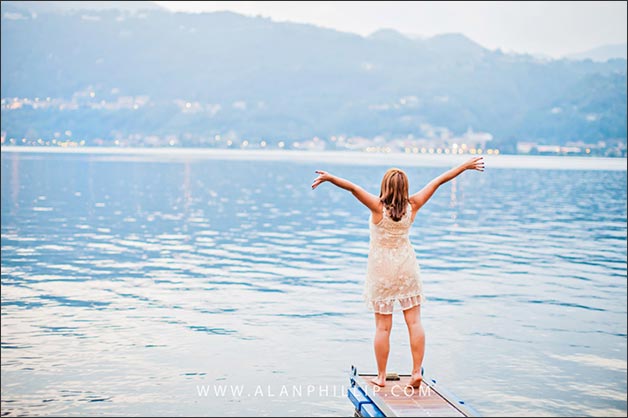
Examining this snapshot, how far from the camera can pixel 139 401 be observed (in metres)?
16.0

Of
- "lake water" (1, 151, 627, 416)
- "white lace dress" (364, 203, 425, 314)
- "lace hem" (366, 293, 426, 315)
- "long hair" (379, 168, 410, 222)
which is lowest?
"lake water" (1, 151, 627, 416)

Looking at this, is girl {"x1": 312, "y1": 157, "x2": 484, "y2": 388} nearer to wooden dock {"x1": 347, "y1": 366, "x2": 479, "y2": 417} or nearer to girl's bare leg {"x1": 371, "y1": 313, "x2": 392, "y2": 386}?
girl's bare leg {"x1": 371, "y1": 313, "x2": 392, "y2": 386}

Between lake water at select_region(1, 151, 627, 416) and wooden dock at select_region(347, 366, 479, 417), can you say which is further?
lake water at select_region(1, 151, 627, 416)

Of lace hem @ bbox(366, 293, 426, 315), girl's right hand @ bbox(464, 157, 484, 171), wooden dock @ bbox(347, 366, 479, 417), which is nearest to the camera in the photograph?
wooden dock @ bbox(347, 366, 479, 417)

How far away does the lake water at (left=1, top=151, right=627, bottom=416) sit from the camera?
16719mm

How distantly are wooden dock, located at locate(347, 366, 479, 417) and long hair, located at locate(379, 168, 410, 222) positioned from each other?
2.08 metres

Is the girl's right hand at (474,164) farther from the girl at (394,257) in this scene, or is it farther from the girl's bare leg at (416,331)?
the girl's bare leg at (416,331)

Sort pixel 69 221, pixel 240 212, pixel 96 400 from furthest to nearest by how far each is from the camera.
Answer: pixel 240 212 → pixel 69 221 → pixel 96 400

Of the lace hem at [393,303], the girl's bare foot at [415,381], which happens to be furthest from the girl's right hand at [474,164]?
the girl's bare foot at [415,381]

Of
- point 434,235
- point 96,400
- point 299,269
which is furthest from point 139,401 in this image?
point 434,235

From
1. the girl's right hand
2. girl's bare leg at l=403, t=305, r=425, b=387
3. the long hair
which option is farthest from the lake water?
the long hair

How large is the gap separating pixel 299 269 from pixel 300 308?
26.0ft

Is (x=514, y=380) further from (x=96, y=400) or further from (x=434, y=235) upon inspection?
(x=434, y=235)

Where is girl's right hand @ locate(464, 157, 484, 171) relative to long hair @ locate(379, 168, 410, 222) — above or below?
above
